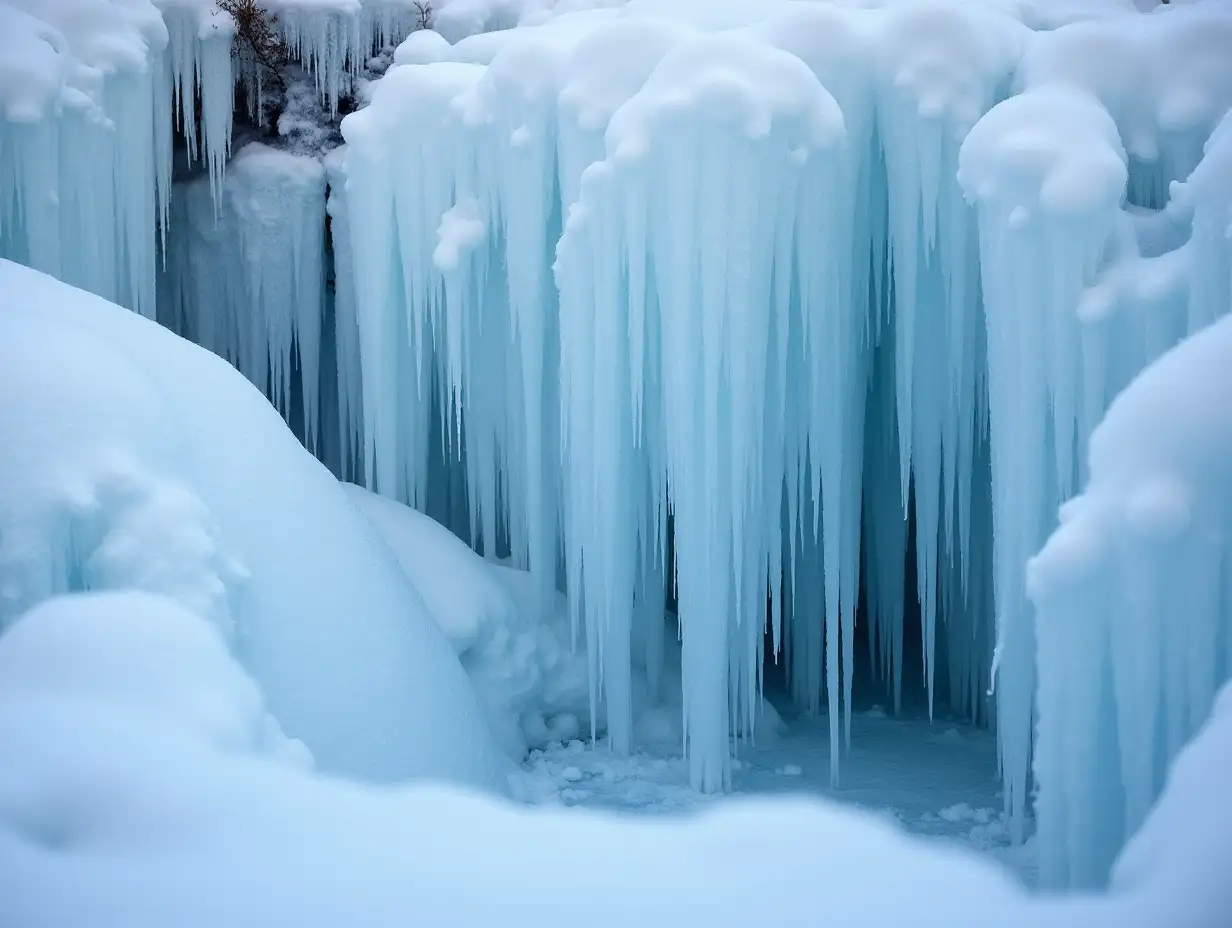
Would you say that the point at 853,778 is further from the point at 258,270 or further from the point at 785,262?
the point at 258,270

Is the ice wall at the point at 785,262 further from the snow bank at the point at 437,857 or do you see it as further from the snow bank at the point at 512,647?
the snow bank at the point at 437,857

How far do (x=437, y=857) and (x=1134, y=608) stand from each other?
146 cm

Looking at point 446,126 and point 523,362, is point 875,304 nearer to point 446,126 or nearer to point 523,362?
point 523,362

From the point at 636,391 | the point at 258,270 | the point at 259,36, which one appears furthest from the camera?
the point at 258,270

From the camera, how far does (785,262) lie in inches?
180

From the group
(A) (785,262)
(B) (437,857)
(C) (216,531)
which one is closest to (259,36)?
(A) (785,262)

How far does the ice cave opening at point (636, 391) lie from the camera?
97.7 inches

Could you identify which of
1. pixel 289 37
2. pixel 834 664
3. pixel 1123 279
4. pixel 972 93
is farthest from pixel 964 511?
pixel 289 37

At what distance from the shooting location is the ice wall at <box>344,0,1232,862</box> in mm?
3969

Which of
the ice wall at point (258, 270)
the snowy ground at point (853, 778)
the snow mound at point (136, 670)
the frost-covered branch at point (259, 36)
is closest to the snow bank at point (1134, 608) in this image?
the snow mound at point (136, 670)

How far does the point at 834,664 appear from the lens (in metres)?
4.90

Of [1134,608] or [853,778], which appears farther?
[853,778]

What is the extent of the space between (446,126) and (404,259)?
2.29 feet

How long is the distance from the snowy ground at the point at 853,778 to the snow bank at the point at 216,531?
77 cm
